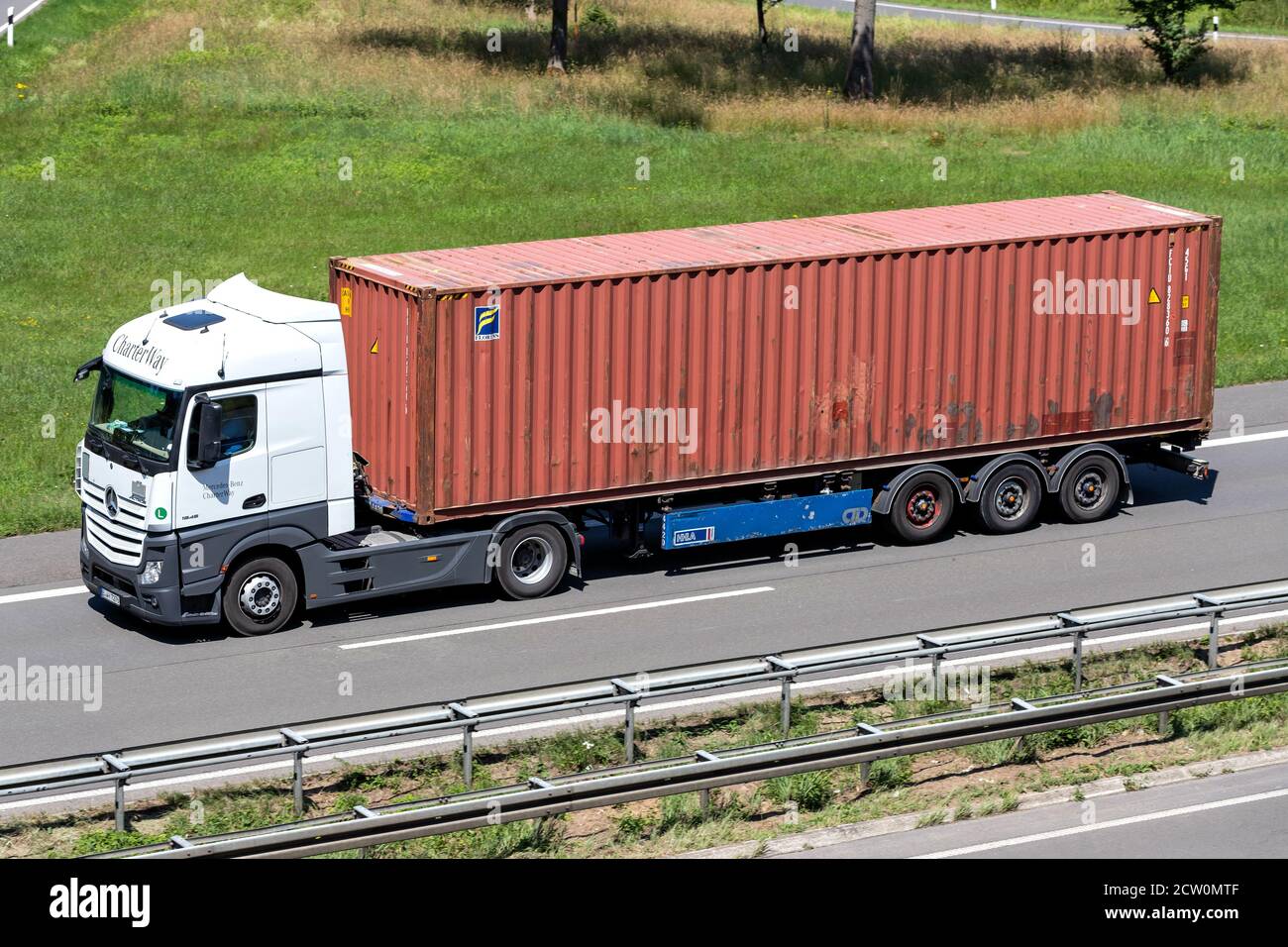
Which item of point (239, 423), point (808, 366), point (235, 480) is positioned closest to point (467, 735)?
point (235, 480)

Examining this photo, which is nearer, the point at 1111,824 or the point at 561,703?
the point at 1111,824

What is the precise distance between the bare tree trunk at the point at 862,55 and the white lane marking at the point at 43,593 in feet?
94.0

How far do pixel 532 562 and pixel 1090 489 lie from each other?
22.3ft

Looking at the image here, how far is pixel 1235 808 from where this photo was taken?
13.8 metres

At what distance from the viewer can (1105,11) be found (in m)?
64.6

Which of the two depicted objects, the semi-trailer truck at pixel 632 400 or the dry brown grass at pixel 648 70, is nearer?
the semi-trailer truck at pixel 632 400

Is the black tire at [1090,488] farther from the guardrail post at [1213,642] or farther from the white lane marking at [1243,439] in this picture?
the guardrail post at [1213,642]

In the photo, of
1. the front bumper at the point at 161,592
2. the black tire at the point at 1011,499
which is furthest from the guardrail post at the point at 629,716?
the black tire at the point at 1011,499

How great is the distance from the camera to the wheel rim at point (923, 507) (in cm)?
2081

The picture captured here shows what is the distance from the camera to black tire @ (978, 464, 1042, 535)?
21.1 metres

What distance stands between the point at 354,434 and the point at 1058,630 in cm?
755

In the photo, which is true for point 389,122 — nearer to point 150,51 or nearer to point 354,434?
point 150,51

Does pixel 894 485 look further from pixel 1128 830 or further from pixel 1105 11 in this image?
pixel 1105 11
